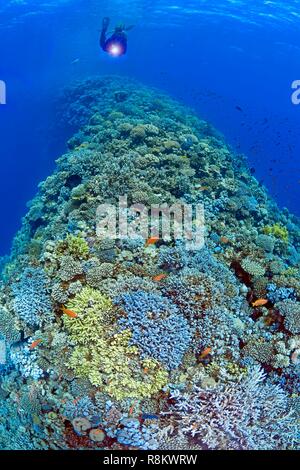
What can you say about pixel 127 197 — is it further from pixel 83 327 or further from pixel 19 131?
pixel 19 131

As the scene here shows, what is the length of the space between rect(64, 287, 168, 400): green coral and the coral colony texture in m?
0.02

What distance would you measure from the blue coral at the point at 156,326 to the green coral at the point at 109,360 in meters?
0.14

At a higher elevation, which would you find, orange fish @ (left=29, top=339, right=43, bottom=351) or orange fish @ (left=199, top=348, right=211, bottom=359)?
orange fish @ (left=29, top=339, right=43, bottom=351)

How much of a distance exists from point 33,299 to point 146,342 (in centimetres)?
221

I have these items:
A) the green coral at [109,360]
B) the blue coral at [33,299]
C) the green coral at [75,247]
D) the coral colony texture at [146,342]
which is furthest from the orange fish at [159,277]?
the blue coral at [33,299]

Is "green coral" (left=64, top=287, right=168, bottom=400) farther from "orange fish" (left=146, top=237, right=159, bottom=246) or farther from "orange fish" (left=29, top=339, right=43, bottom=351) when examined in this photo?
"orange fish" (left=146, top=237, right=159, bottom=246)

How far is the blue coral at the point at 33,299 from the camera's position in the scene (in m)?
5.96

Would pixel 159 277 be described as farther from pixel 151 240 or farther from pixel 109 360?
pixel 109 360

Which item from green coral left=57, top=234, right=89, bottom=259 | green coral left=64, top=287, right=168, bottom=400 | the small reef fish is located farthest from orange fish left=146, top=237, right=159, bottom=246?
green coral left=64, top=287, right=168, bottom=400

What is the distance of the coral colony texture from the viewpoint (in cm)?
495

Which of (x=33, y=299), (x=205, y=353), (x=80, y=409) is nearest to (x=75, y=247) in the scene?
(x=33, y=299)

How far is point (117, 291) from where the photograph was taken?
5.89 meters

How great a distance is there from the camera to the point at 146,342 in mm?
5305
